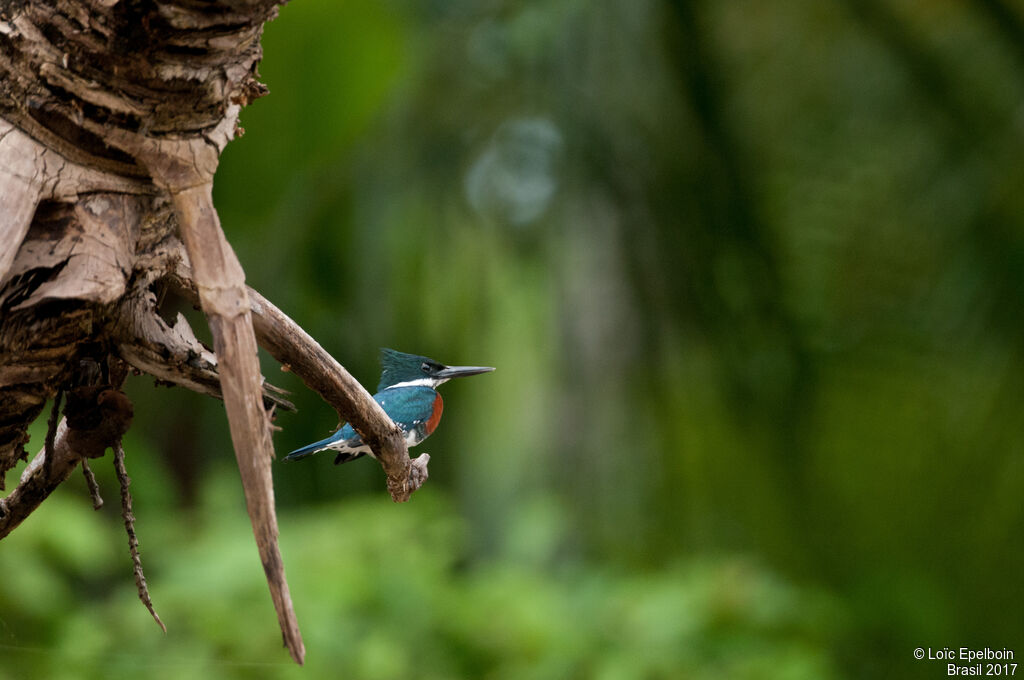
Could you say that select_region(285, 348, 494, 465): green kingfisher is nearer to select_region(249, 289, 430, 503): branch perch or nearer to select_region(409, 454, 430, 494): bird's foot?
select_region(409, 454, 430, 494): bird's foot

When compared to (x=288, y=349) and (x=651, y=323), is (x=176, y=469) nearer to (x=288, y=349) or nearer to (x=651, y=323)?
(x=651, y=323)

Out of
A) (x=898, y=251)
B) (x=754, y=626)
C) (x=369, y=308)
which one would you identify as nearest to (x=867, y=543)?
(x=754, y=626)

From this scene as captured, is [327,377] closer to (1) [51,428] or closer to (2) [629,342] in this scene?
(1) [51,428]

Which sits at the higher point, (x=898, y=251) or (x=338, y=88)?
(x=338, y=88)

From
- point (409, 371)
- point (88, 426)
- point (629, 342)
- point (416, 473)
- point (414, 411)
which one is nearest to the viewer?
point (88, 426)

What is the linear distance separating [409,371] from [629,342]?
45.8 inches

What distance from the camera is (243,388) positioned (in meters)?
0.78

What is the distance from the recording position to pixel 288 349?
3.11ft

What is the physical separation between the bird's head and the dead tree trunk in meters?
1.05

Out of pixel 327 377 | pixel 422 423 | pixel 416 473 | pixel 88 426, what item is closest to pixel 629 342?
pixel 422 423

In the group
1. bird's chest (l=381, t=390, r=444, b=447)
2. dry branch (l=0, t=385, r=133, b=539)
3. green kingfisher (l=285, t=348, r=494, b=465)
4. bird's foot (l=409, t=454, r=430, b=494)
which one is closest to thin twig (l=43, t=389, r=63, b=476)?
dry branch (l=0, t=385, r=133, b=539)

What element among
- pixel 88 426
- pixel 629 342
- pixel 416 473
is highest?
pixel 88 426

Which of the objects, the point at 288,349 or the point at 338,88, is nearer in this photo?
the point at 288,349

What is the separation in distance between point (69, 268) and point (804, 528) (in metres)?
2.27
